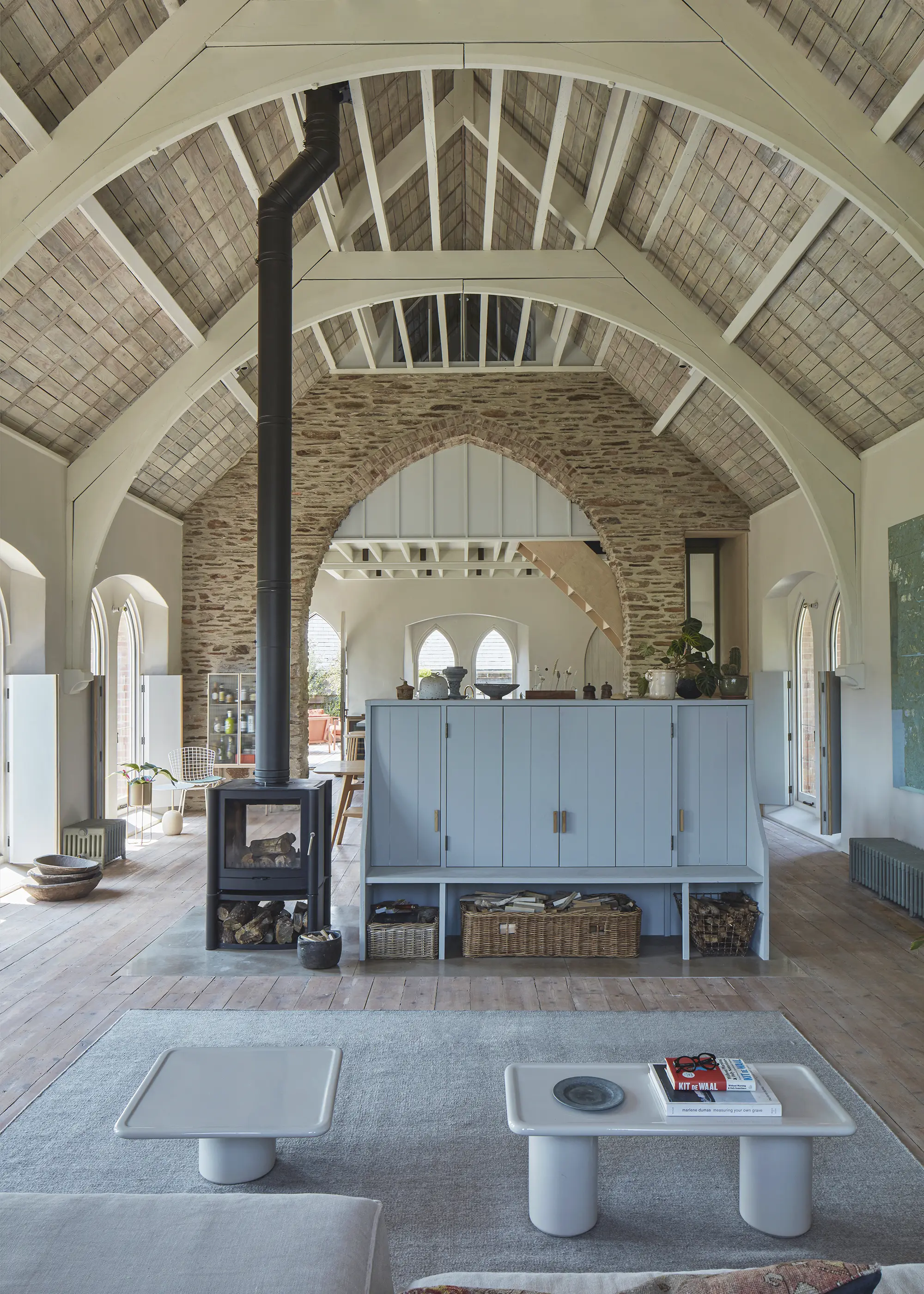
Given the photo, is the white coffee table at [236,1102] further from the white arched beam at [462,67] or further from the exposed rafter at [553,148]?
the exposed rafter at [553,148]

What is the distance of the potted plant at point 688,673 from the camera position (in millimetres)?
5695

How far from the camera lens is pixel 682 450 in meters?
10.8

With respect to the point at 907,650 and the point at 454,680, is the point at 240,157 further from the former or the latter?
the point at 907,650

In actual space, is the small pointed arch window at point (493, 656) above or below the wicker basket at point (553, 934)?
above

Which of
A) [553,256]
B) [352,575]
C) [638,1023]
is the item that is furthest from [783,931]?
[352,575]

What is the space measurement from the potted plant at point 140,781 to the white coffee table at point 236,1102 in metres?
6.54

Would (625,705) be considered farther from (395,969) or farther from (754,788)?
(395,969)

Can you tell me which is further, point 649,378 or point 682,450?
point 682,450

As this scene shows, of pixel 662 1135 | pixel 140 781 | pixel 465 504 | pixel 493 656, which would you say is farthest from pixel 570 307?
pixel 493 656

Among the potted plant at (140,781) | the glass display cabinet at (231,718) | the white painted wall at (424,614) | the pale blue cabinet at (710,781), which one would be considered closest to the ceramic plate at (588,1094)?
the pale blue cabinet at (710,781)

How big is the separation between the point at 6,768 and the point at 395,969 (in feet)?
13.5

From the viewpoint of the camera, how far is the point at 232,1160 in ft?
9.70

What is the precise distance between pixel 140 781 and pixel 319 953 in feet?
16.7

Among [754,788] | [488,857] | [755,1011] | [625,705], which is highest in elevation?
[625,705]
